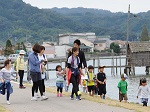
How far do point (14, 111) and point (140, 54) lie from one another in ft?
149

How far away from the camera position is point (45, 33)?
7500 inches

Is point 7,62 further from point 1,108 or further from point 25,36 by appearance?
point 25,36

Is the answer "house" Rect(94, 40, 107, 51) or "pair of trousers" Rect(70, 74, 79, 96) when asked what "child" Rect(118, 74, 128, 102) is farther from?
"house" Rect(94, 40, 107, 51)

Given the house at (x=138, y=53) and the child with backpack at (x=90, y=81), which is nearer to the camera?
the child with backpack at (x=90, y=81)

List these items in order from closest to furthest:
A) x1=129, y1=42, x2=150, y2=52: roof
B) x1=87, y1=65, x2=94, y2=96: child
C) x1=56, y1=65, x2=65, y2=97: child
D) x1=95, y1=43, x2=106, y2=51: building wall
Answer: x1=56, y1=65, x2=65, y2=97: child, x1=87, y1=65, x2=94, y2=96: child, x1=129, y1=42, x2=150, y2=52: roof, x1=95, y1=43, x2=106, y2=51: building wall

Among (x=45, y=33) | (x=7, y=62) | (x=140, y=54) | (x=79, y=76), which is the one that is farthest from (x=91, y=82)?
(x=45, y=33)

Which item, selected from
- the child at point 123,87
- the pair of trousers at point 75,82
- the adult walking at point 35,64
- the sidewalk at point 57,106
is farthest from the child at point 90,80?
the adult walking at point 35,64

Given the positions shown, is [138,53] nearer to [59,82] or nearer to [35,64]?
[59,82]

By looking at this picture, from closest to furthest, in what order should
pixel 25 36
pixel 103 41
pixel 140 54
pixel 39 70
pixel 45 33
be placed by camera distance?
1. pixel 39 70
2. pixel 140 54
3. pixel 103 41
4. pixel 25 36
5. pixel 45 33

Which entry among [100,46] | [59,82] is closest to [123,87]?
[59,82]

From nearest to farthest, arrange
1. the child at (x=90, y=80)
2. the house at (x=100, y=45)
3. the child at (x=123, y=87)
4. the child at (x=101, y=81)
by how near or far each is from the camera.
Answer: the child at (x=101, y=81)
the child at (x=90, y=80)
the child at (x=123, y=87)
the house at (x=100, y=45)

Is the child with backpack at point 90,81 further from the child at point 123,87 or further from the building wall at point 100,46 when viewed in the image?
the building wall at point 100,46

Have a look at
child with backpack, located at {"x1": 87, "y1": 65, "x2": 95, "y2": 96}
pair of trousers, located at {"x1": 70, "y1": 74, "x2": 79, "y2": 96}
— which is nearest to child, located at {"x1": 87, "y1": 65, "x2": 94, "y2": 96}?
Answer: child with backpack, located at {"x1": 87, "y1": 65, "x2": 95, "y2": 96}

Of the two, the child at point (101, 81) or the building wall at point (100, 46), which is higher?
the building wall at point (100, 46)
